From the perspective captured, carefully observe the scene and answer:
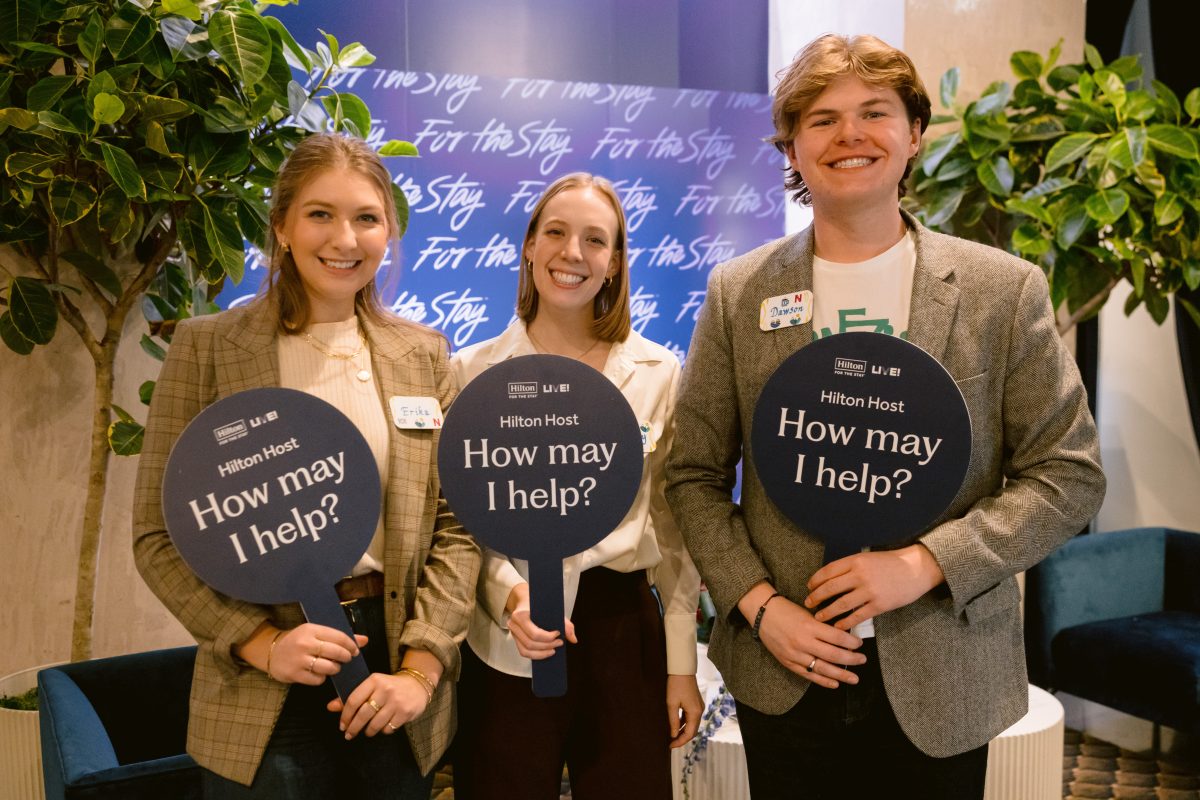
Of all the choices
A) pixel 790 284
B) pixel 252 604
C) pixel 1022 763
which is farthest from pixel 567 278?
pixel 1022 763

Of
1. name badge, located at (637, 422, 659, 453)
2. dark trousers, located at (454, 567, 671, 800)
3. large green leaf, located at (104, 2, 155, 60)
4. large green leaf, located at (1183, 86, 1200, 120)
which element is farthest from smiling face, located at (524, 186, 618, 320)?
large green leaf, located at (1183, 86, 1200, 120)

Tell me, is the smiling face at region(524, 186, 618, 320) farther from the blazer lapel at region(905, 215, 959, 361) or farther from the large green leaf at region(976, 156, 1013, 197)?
the large green leaf at region(976, 156, 1013, 197)

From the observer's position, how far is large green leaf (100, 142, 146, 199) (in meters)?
2.00

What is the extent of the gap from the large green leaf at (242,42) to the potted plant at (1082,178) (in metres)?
2.28

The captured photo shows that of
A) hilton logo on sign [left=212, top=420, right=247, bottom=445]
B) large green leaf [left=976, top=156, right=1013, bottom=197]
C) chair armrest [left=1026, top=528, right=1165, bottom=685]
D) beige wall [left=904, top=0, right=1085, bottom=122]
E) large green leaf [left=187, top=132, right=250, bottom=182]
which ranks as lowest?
chair armrest [left=1026, top=528, right=1165, bottom=685]

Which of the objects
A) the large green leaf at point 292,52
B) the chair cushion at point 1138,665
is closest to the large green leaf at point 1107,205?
the chair cushion at point 1138,665

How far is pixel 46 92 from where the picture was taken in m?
2.03

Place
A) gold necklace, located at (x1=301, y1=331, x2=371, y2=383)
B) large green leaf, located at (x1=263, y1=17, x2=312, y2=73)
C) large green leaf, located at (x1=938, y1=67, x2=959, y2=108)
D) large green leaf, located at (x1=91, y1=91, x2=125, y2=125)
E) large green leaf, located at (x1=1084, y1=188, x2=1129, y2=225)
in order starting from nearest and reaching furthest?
gold necklace, located at (x1=301, y1=331, x2=371, y2=383)
large green leaf, located at (x1=91, y1=91, x2=125, y2=125)
large green leaf, located at (x1=263, y1=17, x2=312, y2=73)
large green leaf, located at (x1=1084, y1=188, x2=1129, y2=225)
large green leaf, located at (x1=938, y1=67, x2=959, y2=108)

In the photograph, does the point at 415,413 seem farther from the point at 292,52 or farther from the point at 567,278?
the point at 292,52

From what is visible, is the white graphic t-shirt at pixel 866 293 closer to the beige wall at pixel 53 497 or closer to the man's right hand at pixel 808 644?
the man's right hand at pixel 808 644

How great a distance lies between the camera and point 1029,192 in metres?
3.28

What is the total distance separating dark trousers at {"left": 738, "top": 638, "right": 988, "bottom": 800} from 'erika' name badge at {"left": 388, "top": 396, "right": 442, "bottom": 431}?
2.22 feet

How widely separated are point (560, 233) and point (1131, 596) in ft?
10.4

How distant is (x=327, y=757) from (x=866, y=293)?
3.51ft
